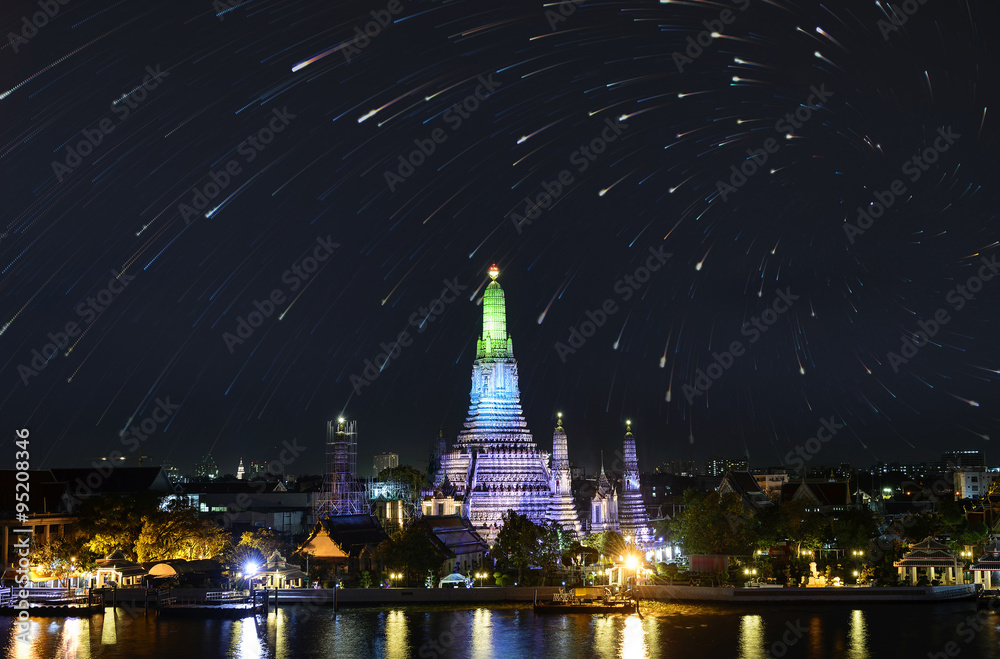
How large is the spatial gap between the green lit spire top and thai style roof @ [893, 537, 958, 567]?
46.2m

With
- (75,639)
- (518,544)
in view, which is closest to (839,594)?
(518,544)

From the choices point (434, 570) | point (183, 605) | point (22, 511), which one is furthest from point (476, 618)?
point (22, 511)

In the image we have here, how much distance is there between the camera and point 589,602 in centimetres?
6400

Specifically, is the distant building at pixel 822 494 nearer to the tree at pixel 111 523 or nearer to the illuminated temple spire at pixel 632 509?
the illuminated temple spire at pixel 632 509

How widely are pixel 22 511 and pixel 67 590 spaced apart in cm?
1214

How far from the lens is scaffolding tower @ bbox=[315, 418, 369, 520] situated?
8819 centimetres

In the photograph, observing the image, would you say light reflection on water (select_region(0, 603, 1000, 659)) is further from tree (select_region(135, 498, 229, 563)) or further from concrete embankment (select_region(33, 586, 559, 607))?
tree (select_region(135, 498, 229, 563))

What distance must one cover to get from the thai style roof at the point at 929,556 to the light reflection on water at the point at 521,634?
186 inches

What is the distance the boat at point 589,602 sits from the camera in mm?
62625

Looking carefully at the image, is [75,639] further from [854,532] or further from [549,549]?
[854,532]

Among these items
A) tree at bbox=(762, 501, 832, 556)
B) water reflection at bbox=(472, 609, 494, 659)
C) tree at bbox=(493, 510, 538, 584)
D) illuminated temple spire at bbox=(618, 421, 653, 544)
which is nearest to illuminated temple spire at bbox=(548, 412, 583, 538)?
illuminated temple spire at bbox=(618, 421, 653, 544)

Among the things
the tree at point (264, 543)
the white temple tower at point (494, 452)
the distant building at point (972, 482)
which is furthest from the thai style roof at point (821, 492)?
the distant building at point (972, 482)

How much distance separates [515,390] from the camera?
101188 mm

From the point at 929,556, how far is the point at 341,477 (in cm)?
5014
